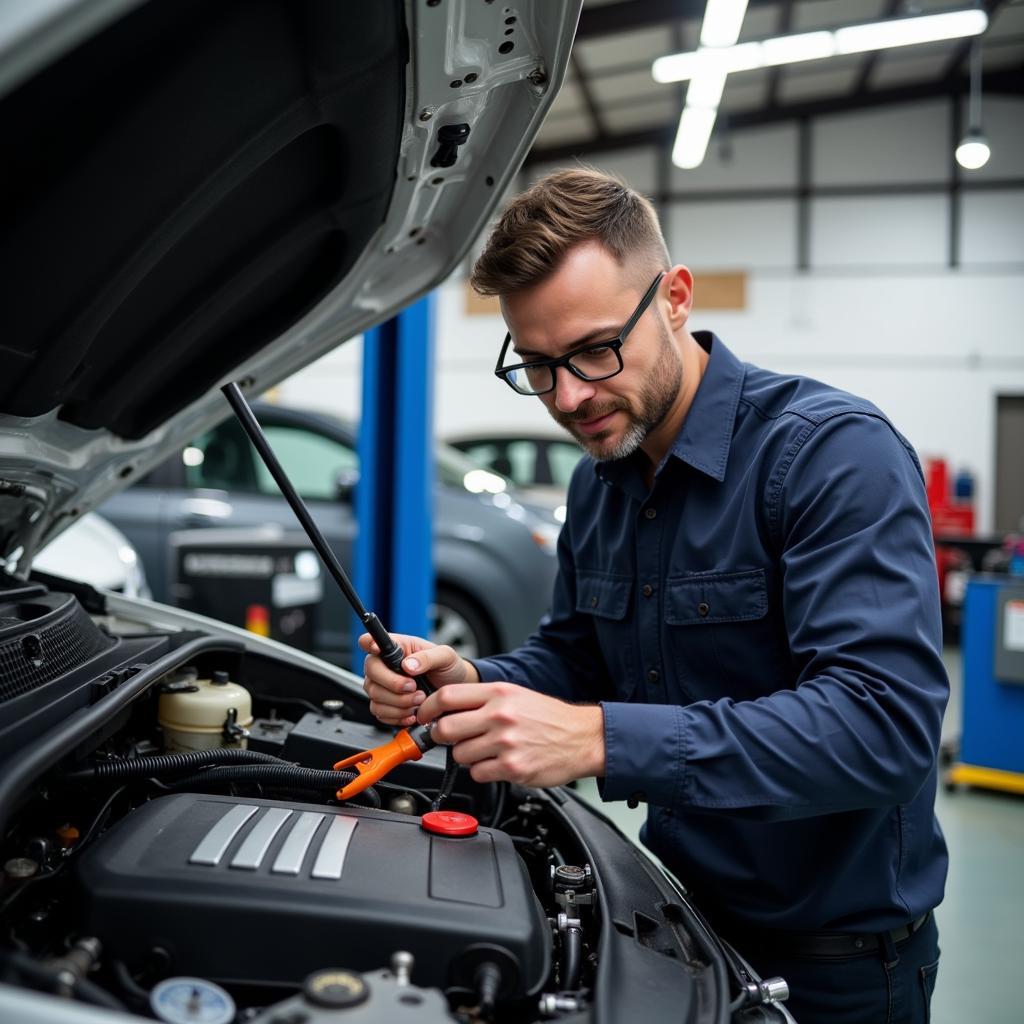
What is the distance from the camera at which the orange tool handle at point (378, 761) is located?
3.62 feet

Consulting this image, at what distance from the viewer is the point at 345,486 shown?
A: 4.14 meters

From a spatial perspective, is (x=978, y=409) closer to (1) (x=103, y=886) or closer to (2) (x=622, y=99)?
(2) (x=622, y=99)

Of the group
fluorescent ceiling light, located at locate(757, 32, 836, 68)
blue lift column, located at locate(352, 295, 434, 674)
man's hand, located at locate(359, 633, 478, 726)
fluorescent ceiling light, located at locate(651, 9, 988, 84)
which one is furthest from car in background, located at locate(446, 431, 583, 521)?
man's hand, located at locate(359, 633, 478, 726)

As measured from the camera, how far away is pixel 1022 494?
32.9 ft

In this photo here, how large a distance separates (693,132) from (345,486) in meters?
3.99

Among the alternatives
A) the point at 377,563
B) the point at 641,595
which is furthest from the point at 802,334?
the point at 641,595

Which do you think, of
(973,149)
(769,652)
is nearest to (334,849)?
(769,652)

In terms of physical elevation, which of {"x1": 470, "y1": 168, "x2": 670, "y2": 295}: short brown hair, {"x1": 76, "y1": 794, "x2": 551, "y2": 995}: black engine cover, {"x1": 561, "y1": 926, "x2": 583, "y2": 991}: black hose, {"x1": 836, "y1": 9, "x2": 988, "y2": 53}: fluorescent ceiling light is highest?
{"x1": 836, "y1": 9, "x2": 988, "y2": 53}: fluorescent ceiling light

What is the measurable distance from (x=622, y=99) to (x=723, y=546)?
9826mm

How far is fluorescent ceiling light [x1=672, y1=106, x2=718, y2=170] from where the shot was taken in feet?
20.4

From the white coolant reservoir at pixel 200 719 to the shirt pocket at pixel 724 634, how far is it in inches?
23.9

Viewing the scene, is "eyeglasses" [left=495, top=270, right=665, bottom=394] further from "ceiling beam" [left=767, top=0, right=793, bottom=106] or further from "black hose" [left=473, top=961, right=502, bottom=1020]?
"ceiling beam" [left=767, top=0, right=793, bottom=106]

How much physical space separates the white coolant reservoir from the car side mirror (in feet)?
9.37

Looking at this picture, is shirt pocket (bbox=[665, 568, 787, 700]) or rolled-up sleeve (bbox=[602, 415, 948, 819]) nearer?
rolled-up sleeve (bbox=[602, 415, 948, 819])
